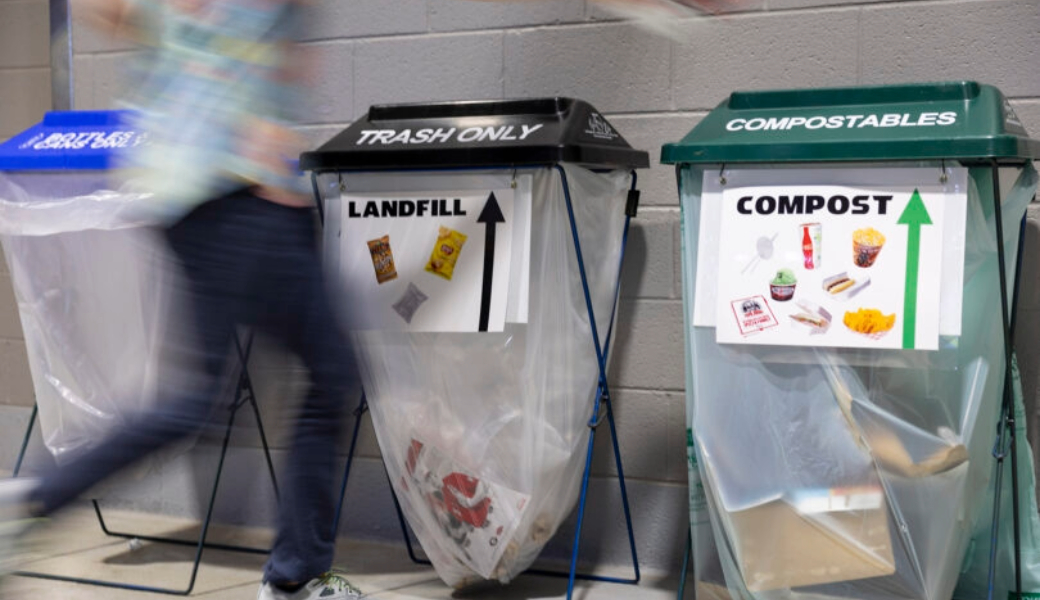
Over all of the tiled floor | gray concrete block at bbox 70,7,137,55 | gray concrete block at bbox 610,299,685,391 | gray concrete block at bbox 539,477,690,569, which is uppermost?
gray concrete block at bbox 70,7,137,55

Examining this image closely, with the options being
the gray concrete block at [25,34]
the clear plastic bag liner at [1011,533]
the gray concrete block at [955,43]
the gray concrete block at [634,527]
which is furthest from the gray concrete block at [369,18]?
the clear plastic bag liner at [1011,533]

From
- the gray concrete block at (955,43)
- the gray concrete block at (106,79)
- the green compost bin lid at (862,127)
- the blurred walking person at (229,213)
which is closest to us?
the blurred walking person at (229,213)

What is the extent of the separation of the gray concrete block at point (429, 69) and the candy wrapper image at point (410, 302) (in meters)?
0.79

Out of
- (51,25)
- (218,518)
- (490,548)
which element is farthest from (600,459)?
(51,25)

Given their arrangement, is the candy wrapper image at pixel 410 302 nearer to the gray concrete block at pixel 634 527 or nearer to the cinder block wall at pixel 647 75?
the cinder block wall at pixel 647 75

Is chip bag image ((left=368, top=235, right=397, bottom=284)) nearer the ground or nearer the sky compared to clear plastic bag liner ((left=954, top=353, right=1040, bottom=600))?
nearer the sky

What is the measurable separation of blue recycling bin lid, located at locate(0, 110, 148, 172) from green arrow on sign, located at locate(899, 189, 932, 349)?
182cm

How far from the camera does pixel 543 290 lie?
2881 mm

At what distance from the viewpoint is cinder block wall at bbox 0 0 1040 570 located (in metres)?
3.01

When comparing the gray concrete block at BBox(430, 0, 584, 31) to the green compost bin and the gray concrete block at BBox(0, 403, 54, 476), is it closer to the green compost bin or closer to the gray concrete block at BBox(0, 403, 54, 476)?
the green compost bin

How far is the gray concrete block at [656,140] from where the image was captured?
3.27 m

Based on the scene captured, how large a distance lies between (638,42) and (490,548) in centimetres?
133

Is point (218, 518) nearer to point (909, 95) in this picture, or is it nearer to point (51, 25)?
point (51, 25)

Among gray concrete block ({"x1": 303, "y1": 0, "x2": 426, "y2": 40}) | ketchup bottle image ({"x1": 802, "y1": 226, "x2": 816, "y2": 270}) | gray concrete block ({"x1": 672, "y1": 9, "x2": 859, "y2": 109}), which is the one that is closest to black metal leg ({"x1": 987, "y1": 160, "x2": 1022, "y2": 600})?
ketchup bottle image ({"x1": 802, "y1": 226, "x2": 816, "y2": 270})
